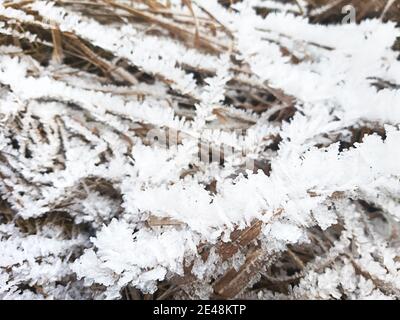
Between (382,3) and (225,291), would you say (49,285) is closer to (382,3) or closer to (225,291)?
(225,291)

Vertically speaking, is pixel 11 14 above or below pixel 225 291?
above

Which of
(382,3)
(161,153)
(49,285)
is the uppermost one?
(382,3)

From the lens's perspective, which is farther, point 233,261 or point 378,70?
point 378,70

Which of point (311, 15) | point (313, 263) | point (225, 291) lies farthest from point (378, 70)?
point (225, 291)

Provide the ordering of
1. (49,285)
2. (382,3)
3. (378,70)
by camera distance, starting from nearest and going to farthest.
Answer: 1. (49,285)
2. (378,70)
3. (382,3)

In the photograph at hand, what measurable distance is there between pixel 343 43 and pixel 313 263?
425 millimetres

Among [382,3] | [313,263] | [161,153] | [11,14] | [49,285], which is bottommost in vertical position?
[49,285]

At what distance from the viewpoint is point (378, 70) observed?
2.64ft

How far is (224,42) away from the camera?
0.88 metres

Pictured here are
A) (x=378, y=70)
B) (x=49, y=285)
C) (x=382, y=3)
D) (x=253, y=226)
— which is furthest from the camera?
(x=382, y=3)

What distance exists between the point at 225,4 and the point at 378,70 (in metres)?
0.38
